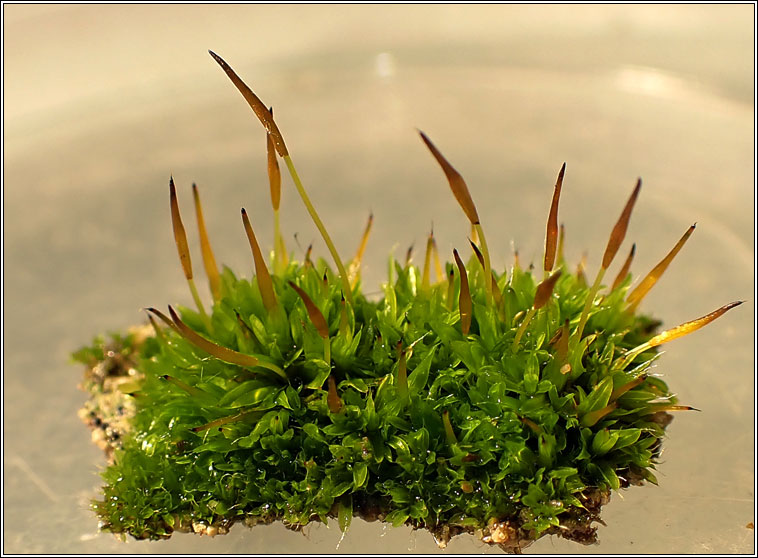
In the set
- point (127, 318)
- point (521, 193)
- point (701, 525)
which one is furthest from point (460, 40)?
point (701, 525)

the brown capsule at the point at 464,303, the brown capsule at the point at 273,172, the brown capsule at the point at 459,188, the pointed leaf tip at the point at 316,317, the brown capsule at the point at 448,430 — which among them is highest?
the brown capsule at the point at 273,172

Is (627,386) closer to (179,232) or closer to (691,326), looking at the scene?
(691,326)

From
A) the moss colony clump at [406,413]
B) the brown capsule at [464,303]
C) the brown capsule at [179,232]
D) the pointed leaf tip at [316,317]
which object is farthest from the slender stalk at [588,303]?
the brown capsule at [179,232]

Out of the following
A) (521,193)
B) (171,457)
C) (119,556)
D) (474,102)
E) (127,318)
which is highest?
(474,102)

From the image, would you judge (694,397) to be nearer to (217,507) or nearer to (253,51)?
(217,507)

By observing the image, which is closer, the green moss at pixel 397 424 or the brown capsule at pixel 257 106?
the brown capsule at pixel 257 106

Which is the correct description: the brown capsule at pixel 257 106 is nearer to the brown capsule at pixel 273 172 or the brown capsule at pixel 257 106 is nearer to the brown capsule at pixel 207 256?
the brown capsule at pixel 273 172
